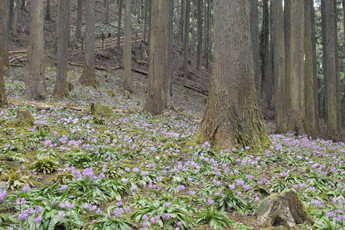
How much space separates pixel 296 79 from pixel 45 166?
1007 centimetres

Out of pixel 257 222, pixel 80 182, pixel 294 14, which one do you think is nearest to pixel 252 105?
pixel 257 222

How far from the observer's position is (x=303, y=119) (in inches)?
483

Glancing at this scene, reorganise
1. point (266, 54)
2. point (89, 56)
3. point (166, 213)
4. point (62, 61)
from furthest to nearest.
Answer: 1. point (266, 54)
2. point (89, 56)
3. point (62, 61)
4. point (166, 213)

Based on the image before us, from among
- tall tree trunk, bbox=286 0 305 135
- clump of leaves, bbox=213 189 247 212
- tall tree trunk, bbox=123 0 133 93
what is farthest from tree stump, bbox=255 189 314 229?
tall tree trunk, bbox=123 0 133 93

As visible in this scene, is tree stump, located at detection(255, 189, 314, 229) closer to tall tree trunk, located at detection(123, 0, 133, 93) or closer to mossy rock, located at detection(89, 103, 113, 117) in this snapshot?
mossy rock, located at detection(89, 103, 113, 117)

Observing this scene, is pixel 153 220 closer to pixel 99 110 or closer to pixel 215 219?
pixel 215 219

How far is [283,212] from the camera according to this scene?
3.55 metres

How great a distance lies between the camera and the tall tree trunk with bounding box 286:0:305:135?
39.4 feet

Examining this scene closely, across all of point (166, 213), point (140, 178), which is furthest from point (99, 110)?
point (166, 213)

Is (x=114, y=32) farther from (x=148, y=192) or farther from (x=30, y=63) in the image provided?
(x=148, y=192)

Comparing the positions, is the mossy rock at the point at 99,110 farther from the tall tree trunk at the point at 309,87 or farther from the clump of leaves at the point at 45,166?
the tall tree trunk at the point at 309,87

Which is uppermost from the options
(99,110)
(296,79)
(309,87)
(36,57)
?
(36,57)

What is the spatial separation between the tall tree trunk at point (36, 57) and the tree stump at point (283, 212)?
11.0 metres

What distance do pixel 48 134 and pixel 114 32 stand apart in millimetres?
32931
